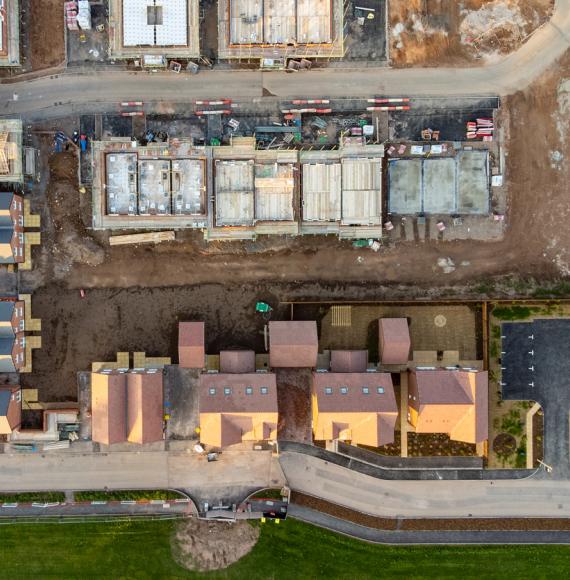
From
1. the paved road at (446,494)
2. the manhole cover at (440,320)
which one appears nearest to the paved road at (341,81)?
the manhole cover at (440,320)

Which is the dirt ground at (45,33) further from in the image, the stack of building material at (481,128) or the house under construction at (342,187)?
the stack of building material at (481,128)

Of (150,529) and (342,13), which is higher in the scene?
(342,13)

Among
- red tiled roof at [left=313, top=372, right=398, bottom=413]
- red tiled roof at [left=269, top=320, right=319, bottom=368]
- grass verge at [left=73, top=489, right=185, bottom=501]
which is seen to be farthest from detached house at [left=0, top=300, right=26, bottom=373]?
red tiled roof at [left=313, top=372, right=398, bottom=413]

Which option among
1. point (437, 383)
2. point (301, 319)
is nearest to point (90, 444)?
point (301, 319)

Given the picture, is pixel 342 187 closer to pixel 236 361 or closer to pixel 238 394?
pixel 236 361

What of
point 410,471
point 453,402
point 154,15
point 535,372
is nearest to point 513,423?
point 535,372

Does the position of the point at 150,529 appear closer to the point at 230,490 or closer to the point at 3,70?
the point at 230,490

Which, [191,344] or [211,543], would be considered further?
[211,543]
